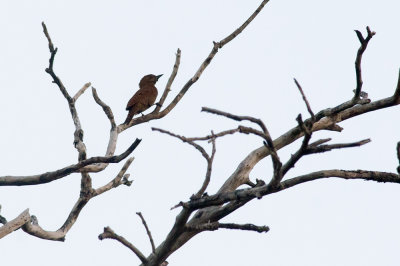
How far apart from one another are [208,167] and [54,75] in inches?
116

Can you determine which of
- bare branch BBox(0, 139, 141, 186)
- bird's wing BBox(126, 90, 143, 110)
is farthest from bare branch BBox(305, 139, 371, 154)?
bird's wing BBox(126, 90, 143, 110)

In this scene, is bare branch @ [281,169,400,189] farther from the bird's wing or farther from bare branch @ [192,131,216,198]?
the bird's wing

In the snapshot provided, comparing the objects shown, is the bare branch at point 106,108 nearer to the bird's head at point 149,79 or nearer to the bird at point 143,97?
the bird at point 143,97

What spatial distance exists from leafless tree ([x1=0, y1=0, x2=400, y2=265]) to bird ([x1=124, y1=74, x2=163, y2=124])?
1726 mm

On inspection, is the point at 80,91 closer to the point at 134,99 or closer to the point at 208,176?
the point at 134,99

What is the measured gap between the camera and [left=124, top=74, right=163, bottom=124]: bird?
9.05 meters

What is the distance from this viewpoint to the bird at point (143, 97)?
29.7ft

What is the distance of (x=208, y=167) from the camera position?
4.30 meters

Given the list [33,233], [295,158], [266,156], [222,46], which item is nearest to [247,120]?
[295,158]

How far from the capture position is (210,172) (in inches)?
171

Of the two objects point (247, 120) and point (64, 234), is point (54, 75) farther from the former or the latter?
point (247, 120)

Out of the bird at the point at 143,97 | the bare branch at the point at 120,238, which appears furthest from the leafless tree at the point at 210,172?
the bird at the point at 143,97

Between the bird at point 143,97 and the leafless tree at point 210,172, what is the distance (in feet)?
5.66

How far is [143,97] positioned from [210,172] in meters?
5.32
